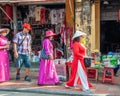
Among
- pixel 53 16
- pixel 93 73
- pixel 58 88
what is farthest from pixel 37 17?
pixel 58 88

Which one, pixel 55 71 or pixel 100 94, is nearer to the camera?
pixel 100 94

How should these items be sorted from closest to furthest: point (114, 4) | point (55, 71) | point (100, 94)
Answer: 1. point (100, 94)
2. point (55, 71)
3. point (114, 4)

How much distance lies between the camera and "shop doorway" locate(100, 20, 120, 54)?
48.8 feet

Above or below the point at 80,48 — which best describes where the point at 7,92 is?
below

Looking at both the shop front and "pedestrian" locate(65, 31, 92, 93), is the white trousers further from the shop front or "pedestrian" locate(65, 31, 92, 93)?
the shop front

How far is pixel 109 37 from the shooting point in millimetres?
14969

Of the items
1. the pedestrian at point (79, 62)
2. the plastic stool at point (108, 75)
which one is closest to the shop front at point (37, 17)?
the plastic stool at point (108, 75)

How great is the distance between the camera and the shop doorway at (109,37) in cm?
1488

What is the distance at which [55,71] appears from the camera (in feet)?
38.3

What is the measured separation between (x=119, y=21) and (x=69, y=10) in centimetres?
194

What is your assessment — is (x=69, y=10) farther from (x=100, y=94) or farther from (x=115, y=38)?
(x=100, y=94)

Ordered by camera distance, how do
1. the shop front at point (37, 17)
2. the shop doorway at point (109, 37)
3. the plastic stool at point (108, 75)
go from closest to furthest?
the plastic stool at point (108, 75)
the shop front at point (37, 17)
the shop doorway at point (109, 37)

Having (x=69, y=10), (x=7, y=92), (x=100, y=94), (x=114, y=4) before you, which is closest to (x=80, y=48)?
(x=100, y=94)

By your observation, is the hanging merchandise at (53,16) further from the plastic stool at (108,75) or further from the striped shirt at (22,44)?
the plastic stool at (108,75)
